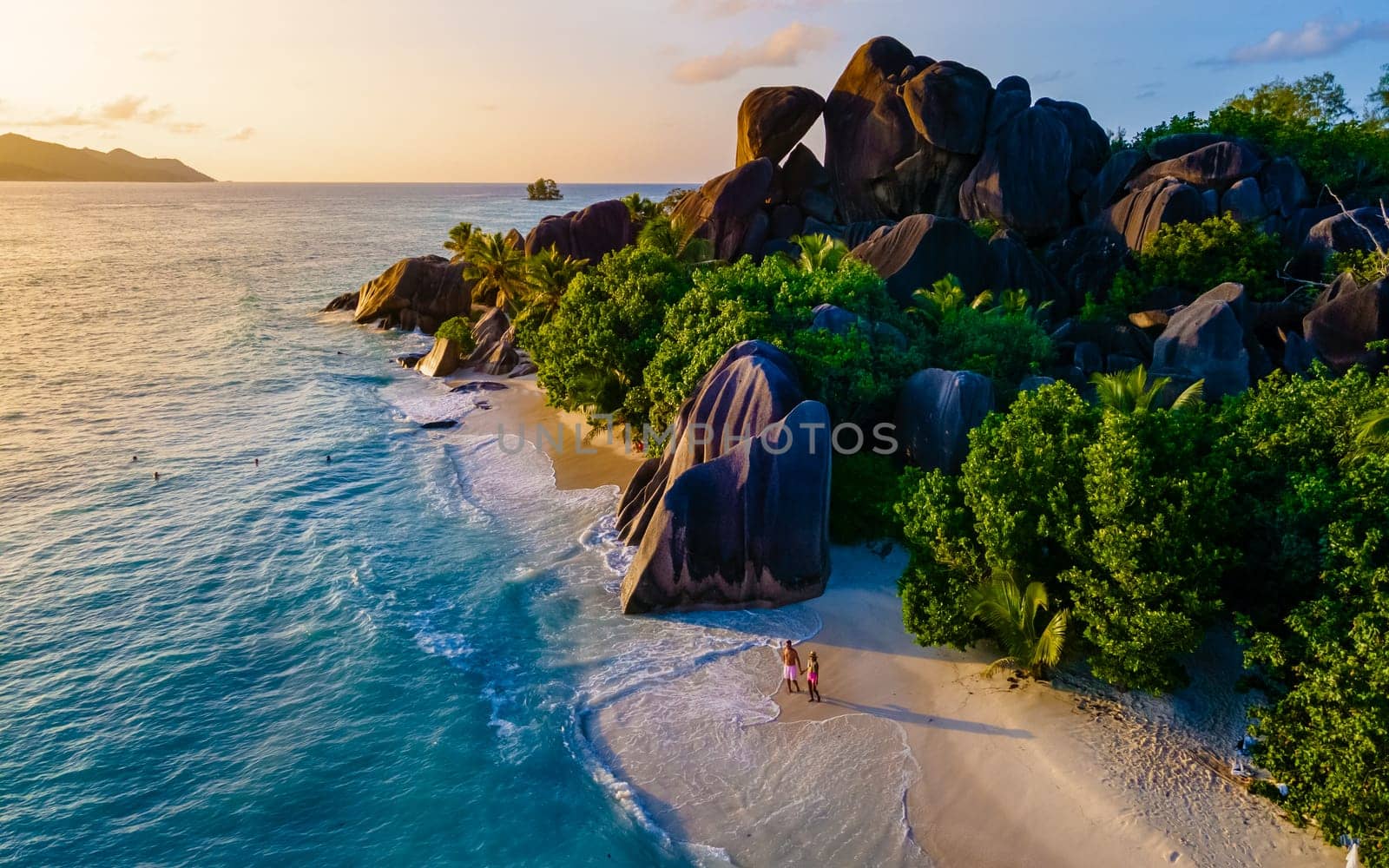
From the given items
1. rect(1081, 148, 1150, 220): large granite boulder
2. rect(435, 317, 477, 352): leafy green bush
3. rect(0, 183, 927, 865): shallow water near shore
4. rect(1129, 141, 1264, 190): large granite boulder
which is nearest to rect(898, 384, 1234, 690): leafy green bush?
rect(0, 183, 927, 865): shallow water near shore

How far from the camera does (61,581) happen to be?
2395 centimetres

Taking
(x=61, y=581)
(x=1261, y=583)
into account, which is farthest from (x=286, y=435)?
(x=1261, y=583)

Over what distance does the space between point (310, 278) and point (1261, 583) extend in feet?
305

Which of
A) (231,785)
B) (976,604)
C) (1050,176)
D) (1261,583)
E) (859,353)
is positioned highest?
(1050,176)

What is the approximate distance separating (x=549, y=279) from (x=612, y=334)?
38.2ft

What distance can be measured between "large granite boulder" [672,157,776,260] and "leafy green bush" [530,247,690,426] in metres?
15.7

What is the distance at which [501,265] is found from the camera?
167ft

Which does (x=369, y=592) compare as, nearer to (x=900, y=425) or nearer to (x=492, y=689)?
(x=492, y=689)

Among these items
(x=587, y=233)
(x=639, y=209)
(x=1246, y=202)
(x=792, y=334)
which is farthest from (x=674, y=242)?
(x=1246, y=202)

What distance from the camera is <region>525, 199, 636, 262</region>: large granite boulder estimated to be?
5416 centimetres

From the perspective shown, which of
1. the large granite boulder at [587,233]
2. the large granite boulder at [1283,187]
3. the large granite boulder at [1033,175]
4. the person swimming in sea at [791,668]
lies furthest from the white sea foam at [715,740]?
the large granite boulder at [1283,187]

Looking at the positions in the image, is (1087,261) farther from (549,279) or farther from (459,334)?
(459,334)

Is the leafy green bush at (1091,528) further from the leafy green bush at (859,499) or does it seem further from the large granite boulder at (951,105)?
the large granite boulder at (951,105)

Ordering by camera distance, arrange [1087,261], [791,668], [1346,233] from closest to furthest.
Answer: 1. [791,668]
2. [1346,233]
3. [1087,261]
